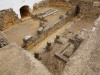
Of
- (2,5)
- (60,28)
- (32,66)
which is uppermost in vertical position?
(32,66)

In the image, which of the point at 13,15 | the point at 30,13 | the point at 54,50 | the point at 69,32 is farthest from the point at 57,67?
the point at 30,13

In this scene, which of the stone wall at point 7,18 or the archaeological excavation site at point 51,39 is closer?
the archaeological excavation site at point 51,39

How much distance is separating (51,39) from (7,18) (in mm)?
3517

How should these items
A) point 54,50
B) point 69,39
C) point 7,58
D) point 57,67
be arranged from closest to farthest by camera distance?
point 7,58 < point 57,67 < point 54,50 < point 69,39

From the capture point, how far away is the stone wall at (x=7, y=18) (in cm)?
1029

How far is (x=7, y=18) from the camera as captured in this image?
10.6m

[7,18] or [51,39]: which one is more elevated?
[7,18]

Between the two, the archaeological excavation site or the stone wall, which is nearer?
the archaeological excavation site

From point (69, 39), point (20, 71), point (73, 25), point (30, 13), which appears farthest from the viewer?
point (30, 13)

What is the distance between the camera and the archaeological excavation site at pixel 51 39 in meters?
3.42

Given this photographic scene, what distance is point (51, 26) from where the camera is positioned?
10.3 meters

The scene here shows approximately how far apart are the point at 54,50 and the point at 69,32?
2486 millimetres

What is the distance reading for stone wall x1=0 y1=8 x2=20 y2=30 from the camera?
405 inches

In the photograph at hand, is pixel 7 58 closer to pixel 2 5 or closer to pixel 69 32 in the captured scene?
pixel 69 32
